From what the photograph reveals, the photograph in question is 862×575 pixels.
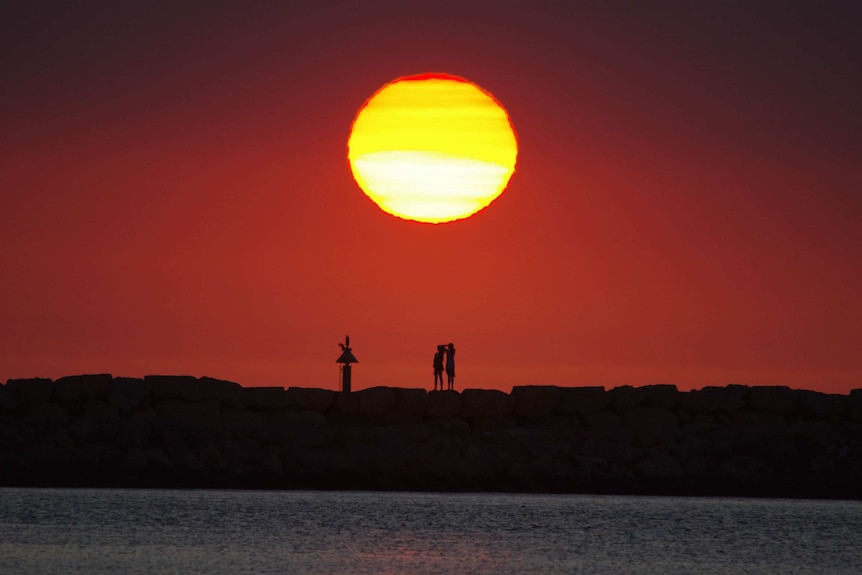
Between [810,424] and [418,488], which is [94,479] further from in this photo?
[810,424]

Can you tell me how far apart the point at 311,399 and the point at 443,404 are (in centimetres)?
291

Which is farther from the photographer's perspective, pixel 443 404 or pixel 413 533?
pixel 443 404

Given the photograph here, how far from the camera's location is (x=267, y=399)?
5909 centimetres

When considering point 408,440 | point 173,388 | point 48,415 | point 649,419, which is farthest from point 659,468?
point 48,415

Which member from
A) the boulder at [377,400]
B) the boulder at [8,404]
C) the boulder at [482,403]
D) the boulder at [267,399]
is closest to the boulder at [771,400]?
the boulder at [482,403]

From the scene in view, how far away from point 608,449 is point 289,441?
6.94 m

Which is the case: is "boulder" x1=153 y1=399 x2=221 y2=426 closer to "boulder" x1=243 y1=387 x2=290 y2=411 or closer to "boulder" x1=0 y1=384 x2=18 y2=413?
"boulder" x1=243 y1=387 x2=290 y2=411

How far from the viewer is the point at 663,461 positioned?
57875mm

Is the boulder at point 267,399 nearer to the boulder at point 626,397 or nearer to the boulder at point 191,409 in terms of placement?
the boulder at point 191,409

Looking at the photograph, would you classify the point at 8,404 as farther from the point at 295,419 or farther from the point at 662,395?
the point at 662,395

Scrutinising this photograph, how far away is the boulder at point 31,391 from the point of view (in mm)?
58562

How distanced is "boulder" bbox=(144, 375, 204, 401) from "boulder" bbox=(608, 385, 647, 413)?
9193 millimetres

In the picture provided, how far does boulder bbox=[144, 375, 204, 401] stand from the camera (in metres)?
58.8

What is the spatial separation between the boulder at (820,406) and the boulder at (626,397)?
3.91m
